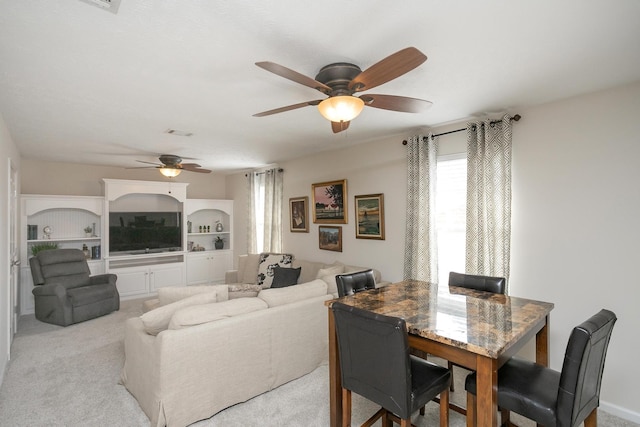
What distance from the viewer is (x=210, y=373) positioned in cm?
238

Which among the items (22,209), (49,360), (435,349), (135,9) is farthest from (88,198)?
(435,349)

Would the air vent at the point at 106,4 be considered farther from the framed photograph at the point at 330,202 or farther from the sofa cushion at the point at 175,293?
the framed photograph at the point at 330,202

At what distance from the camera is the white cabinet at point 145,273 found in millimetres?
5863

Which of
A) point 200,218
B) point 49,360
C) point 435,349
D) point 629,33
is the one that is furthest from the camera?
point 200,218

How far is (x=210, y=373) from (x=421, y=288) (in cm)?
177

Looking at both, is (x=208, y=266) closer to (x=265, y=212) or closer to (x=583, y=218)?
(x=265, y=212)

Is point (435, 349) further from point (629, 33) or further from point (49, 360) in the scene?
point (49, 360)

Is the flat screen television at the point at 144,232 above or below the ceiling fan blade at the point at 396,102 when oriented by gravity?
below

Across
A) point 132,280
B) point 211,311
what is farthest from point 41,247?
point 211,311

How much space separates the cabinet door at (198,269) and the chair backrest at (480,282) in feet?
18.2

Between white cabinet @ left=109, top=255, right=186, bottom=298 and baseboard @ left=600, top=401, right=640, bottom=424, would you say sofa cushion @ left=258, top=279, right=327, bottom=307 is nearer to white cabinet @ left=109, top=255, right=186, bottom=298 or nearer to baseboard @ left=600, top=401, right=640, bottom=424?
baseboard @ left=600, top=401, right=640, bottom=424

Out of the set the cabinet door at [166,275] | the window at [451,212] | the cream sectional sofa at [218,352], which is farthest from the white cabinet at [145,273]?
the window at [451,212]

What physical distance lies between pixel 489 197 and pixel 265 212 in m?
4.10

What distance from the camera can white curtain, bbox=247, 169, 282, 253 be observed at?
233 inches
